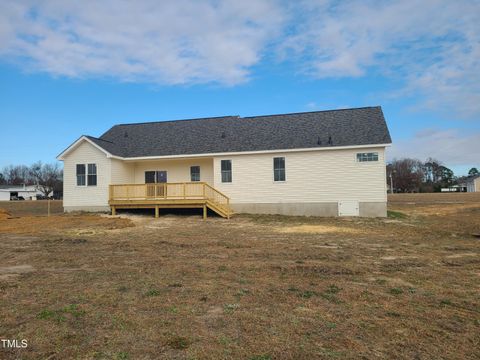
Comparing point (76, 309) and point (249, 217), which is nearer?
point (76, 309)

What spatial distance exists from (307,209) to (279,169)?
9.13 ft

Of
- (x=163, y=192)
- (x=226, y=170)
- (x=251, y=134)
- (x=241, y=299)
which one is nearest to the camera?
(x=241, y=299)

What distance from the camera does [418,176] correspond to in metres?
97.4

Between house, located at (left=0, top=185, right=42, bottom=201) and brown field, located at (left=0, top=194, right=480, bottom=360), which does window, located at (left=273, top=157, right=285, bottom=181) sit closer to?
brown field, located at (left=0, top=194, right=480, bottom=360)

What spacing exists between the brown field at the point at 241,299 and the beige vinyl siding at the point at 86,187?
9.92m

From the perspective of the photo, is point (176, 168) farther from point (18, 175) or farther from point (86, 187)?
point (18, 175)

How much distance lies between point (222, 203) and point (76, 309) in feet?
52.5

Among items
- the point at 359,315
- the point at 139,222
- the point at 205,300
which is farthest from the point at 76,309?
the point at 139,222

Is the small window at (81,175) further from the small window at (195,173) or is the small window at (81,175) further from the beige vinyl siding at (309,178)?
the beige vinyl siding at (309,178)

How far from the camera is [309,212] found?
65.8 ft

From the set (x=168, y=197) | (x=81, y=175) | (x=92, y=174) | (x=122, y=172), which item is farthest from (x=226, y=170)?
(x=81, y=175)

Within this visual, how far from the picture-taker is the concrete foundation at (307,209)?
1916cm

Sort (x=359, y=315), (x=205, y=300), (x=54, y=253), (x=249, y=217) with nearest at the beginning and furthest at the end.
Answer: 1. (x=359, y=315)
2. (x=205, y=300)
3. (x=54, y=253)
4. (x=249, y=217)

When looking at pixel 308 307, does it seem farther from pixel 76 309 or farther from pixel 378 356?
pixel 76 309
